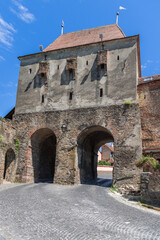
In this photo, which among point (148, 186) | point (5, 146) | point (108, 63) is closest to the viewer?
point (148, 186)

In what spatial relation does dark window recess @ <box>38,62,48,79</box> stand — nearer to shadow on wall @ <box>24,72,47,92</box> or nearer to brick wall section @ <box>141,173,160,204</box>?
shadow on wall @ <box>24,72,47,92</box>

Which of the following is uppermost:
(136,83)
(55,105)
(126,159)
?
(136,83)

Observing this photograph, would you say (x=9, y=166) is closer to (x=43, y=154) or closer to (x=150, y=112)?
(x=43, y=154)

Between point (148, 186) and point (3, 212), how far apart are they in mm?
5805

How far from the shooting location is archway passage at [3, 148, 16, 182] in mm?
14902

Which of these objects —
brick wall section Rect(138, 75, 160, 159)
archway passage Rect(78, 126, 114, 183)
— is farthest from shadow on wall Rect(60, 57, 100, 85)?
archway passage Rect(78, 126, 114, 183)

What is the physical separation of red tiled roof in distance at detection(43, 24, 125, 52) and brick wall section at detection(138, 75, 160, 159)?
5.38m

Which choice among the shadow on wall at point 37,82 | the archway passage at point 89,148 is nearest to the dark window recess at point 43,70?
the shadow on wall at point 37,82

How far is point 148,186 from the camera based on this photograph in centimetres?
922

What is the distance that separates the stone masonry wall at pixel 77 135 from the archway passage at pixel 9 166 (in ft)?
1.33

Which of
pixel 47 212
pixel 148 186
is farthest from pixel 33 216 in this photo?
pixel 148 186

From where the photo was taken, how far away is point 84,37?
19.0 m

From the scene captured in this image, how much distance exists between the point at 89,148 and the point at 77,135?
3.71m

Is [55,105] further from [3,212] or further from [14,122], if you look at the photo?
[3,212]
